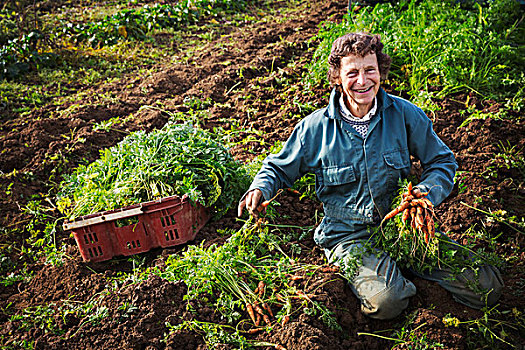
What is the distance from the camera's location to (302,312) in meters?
2.67

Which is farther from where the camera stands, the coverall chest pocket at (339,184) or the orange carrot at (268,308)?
the coverall chest pocket at (339,184)

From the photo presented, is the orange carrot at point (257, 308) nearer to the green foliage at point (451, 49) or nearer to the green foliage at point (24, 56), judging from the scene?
the green foliage at point (451, 49)

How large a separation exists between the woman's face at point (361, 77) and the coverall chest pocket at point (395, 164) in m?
0.33

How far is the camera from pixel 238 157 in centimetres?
404

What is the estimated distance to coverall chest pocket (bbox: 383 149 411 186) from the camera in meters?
2.80

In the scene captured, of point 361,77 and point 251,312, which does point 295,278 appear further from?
point 361,77

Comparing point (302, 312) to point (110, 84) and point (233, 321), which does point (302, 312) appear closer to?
point (233, 321)

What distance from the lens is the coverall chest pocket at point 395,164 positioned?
280 cm

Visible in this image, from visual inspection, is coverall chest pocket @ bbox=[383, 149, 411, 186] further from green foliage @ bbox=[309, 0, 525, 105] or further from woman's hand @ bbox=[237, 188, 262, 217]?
green foliage @ bbox=[309, 0, 525, 105]

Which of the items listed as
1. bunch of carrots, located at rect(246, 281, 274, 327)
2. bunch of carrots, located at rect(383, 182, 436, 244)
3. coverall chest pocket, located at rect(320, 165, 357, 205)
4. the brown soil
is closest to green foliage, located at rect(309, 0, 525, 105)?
the brown soil

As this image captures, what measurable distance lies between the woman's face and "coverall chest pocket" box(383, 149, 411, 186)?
1.10 ft

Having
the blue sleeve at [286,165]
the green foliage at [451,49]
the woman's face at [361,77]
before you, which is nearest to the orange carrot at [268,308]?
the blue sleeve at [286,165]

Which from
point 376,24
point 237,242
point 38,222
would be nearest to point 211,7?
point 376,24

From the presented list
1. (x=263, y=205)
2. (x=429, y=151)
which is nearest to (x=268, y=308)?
Result: (x=263, y=205)
